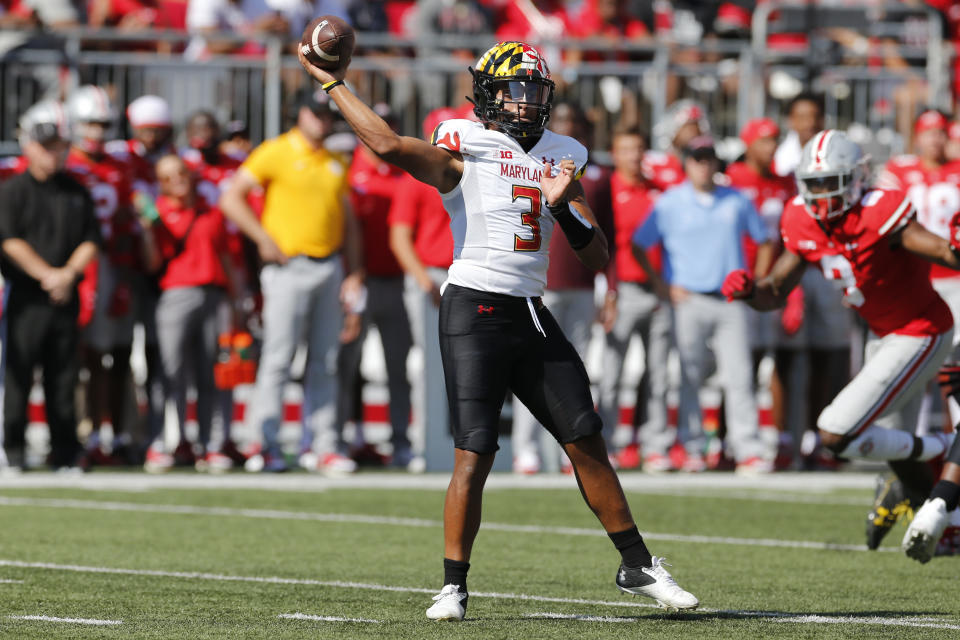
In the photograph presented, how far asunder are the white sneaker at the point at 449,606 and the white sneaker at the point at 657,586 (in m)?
0.61

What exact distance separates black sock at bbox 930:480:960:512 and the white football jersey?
1.94 m

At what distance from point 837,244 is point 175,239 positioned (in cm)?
556

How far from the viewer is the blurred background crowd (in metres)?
11.6

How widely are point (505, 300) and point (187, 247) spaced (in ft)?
20.2

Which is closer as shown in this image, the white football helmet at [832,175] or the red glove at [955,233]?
the red glove at [955,233]

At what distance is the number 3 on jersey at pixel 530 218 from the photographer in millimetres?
6133

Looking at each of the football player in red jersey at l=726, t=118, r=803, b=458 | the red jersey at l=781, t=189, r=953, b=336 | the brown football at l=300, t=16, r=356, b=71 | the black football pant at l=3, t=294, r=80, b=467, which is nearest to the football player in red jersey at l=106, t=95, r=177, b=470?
the black football pant at l=3, t=294, r=80, b=467

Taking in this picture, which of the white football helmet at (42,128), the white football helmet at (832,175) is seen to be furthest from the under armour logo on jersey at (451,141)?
the white football helmet at (42,128)

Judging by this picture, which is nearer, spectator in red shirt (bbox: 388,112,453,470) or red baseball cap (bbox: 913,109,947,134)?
spectator in red shirt (bbox: 388,112,453,470)

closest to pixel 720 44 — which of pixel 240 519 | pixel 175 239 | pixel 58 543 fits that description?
pixel 175 239

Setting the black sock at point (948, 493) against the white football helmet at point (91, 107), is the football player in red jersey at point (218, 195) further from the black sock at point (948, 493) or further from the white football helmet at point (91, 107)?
the black sock at point (948, 493)

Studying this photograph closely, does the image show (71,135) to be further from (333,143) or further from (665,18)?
(665,18)

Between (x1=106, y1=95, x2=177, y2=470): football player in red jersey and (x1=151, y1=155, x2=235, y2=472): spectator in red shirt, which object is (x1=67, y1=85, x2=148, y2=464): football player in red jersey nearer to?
(x1=106, y1=95, x2=177, y2=470): football player in red jersey

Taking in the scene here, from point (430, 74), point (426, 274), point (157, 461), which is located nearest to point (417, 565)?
point (426, 274)
